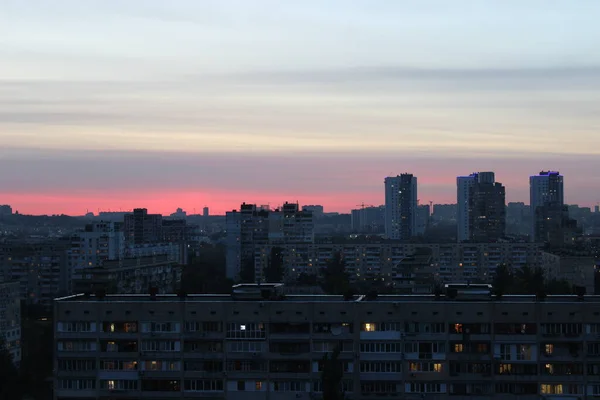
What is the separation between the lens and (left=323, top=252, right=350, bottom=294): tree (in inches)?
2490

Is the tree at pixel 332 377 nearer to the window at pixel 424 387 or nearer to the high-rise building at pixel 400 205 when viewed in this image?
the window at pixel 424 387

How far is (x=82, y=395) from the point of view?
1003 inches

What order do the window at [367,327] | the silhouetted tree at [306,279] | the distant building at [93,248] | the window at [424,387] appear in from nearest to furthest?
the window at [424,387]
the window at [367,327]
the silhouetted tree at [306,279]
the distant building at [93,248]

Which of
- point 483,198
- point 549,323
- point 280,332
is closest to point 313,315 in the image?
point 280,332

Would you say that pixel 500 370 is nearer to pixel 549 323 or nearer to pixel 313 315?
pixel 549 323

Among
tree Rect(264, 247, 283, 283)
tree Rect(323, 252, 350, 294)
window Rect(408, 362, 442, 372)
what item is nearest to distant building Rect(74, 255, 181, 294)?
tree Rect(264, 247, 283, 283)

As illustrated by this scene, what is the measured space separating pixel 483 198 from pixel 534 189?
49.3m

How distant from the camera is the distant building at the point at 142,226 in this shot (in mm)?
142250

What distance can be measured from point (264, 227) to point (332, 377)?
8030cm

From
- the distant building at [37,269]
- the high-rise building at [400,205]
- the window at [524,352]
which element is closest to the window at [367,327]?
the window at [524,352]

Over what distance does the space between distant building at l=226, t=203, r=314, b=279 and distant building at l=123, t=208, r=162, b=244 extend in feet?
130

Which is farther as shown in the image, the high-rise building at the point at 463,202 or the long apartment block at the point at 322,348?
the high-rise building at the point at 463,202

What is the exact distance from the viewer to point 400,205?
176125mm

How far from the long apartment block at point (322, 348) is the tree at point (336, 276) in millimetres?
33805
